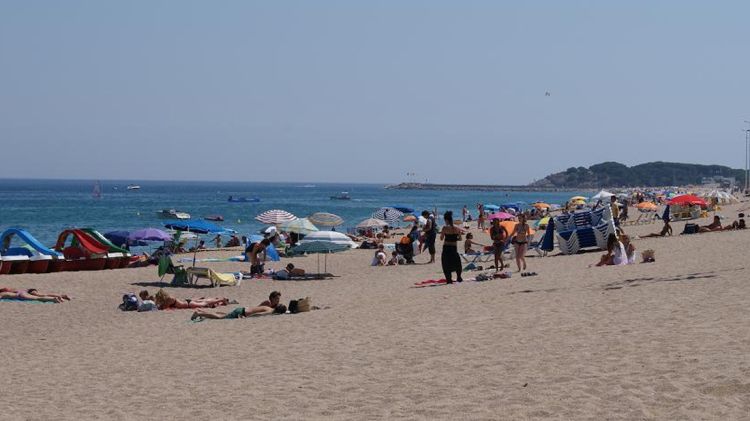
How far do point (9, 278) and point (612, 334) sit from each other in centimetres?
1504

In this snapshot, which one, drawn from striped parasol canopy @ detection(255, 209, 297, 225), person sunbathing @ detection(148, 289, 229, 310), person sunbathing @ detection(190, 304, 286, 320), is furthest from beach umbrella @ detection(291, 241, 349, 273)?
striped parasol canopy @ detection(255, 209, 297, 225)

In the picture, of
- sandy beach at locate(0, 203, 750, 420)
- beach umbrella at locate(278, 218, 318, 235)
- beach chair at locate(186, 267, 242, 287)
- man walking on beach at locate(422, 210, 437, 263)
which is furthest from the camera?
beach umbrella at locate(278, 218, 318, 235)

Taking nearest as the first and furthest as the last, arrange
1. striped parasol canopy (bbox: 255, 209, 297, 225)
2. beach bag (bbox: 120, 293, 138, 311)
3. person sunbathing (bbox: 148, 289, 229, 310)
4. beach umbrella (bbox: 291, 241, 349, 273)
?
person sunbathing (bbox: 148, 289, 229, 310), beach bag (bbox: 120, 293, 138, 311), beach umbrella (bbox: 291, 241, 349, 273), striped parasol canopy (bbox: 255, 209, 297, 225)

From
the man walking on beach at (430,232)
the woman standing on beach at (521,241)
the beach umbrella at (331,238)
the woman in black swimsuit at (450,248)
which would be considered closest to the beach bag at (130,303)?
the beach umbrella at (331,238)

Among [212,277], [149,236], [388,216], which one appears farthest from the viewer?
[388,216]

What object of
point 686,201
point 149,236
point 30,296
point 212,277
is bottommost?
point 30,296

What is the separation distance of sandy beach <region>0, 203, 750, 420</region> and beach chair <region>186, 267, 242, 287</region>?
3.59m

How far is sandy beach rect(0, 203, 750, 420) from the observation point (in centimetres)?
696

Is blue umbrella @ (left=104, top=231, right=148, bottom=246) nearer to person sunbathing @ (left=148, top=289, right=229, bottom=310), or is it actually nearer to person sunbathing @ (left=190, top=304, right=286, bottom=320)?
person sunbathing @ (left=148, top=289, right=229, bottom=310)

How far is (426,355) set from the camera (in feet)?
29.7

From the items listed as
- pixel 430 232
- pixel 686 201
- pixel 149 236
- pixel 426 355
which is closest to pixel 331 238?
pixel 430 232

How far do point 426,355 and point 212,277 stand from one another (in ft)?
36.2

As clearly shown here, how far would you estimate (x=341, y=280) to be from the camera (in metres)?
20.1

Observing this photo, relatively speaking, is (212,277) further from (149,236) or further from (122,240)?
(122,240)
